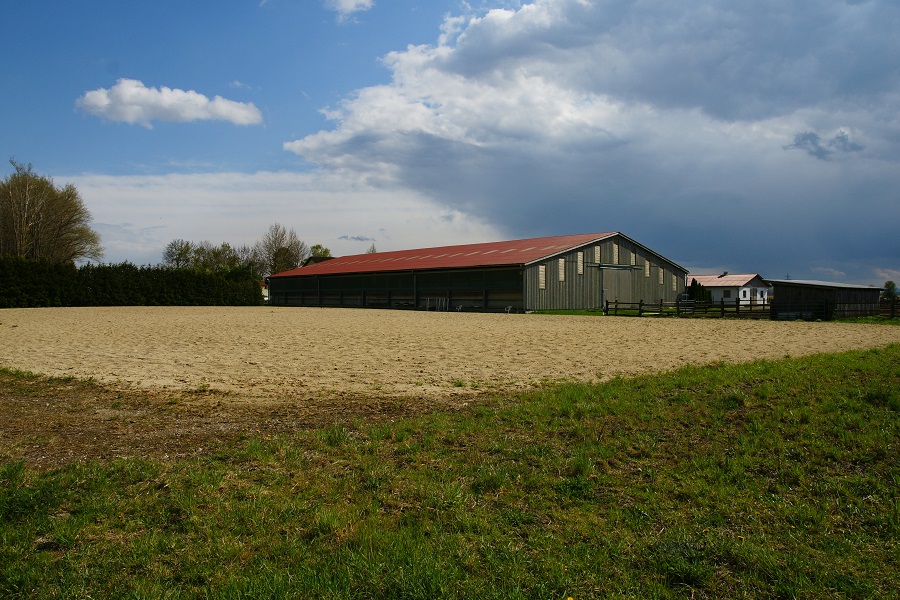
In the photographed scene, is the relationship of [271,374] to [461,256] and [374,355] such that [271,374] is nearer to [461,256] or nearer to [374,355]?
[374,355]

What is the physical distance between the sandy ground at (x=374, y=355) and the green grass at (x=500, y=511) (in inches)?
121

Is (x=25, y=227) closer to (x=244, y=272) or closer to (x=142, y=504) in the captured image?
(x=244, y=272)

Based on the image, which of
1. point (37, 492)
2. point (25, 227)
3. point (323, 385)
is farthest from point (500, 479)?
point (25, 227)

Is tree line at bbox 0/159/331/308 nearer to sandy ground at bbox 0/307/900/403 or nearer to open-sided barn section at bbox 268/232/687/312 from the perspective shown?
open-sided barn section at bbox 268/232/687/312

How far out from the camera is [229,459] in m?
5.55

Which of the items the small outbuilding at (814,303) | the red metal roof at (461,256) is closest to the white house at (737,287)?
the red metal roof at (461,256)

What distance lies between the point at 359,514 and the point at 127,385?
7247 millimetres

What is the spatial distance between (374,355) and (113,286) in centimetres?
4377

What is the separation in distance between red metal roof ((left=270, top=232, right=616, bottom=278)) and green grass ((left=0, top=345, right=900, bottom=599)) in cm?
3178

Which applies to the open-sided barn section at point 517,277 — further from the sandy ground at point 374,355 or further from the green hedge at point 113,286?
the sandy ground at point 374,355

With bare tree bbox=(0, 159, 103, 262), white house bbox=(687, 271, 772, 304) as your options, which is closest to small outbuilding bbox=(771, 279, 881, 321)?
white house bbox=(687, 271, 772, 304)

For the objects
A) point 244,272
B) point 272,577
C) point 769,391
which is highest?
point 244,272

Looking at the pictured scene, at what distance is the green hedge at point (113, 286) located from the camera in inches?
1702

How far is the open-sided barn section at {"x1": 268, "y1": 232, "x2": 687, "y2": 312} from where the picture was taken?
3897cm
